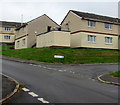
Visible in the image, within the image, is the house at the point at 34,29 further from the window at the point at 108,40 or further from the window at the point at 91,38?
the window at the point at 108,40

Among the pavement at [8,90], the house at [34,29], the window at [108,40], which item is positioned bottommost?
the pavement at [8,90]

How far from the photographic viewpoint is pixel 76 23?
4069 centimetres

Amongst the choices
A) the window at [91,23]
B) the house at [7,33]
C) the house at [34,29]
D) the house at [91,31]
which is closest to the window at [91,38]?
the house at [91,31]

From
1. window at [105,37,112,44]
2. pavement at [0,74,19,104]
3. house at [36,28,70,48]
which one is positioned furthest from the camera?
window at [105,37,112,44]

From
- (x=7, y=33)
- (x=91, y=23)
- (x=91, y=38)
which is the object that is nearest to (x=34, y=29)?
(x=91, y=23)

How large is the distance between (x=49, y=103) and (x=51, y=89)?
2.68 meters

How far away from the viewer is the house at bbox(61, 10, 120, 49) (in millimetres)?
39594

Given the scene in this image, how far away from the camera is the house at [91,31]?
39594mm

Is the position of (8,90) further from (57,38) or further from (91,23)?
(91,23)

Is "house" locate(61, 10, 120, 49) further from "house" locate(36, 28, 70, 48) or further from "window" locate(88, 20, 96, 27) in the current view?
"house" locate(36, 28, 70, 48)

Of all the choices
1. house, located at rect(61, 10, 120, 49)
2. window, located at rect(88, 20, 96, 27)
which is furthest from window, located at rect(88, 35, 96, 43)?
window, located at rect(88, 20, 96, 27)

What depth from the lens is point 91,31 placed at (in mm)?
40531

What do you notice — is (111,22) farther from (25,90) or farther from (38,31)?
(25,90)

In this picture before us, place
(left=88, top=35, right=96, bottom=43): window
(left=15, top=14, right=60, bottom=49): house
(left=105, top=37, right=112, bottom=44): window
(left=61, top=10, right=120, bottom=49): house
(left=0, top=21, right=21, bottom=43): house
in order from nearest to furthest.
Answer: (left=61, top=10, right=120, bottom=49): house, (left=88, top=35, right=96, bottom=43): window, (left=105, top=37, right=112, bottom=44): window, (left=15, top=14, right=60, bottom=49): house, (left=0, top=21, right=21, bottom=43): house
